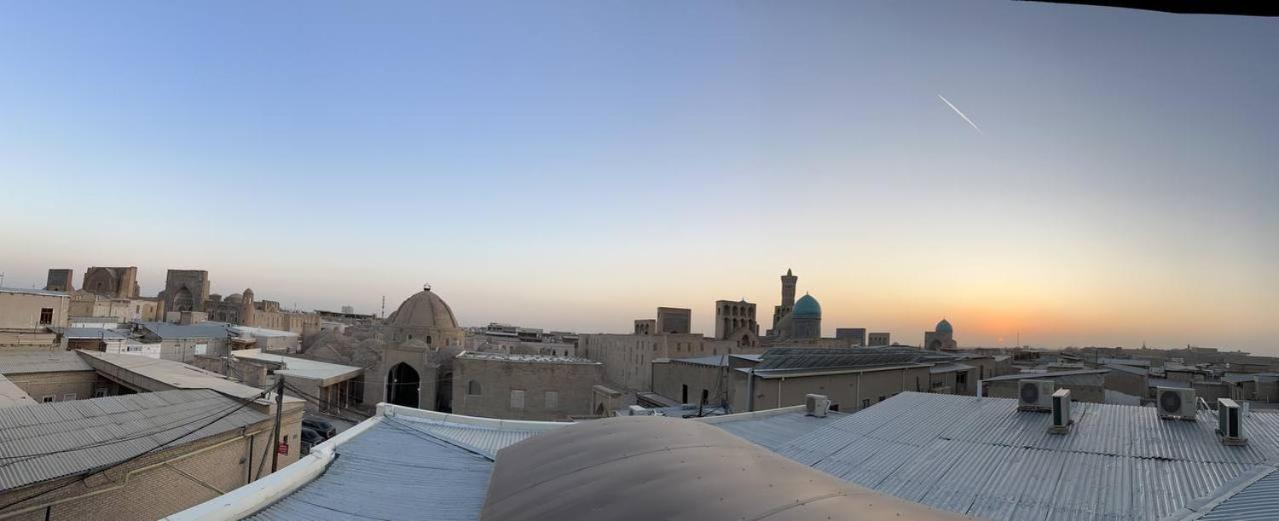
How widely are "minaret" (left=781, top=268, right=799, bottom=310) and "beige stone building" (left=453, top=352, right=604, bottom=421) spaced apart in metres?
31.1

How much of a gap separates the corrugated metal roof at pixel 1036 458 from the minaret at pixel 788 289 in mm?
42984

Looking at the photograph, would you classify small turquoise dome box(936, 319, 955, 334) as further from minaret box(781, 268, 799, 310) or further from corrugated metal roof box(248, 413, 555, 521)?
corrugated metal roof box(248, 413, 555, 521)

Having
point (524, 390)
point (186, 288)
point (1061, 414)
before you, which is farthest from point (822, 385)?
point (186, 288)

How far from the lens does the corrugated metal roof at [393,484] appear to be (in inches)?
283

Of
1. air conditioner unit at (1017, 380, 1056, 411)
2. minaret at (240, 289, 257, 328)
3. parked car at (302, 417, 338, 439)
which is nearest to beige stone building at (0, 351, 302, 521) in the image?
parked car at (302, 417, 338, 439)

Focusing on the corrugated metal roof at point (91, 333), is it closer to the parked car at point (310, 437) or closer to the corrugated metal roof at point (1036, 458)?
the parked car at point (310, 437)

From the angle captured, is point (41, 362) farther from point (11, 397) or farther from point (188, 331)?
point (188, 331)

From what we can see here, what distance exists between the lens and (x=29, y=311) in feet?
88.8

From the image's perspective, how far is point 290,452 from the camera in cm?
1816

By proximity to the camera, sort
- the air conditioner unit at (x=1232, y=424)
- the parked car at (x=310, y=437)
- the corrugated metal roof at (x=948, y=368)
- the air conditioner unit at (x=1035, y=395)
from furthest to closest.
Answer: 1. the corrugated metal roof at (x=948, y=368)
2. the parked car at (x=310, y=437)
3. the air conditioner unit at (x=1035, y=395)
4. the air conditioner unit at (x=1232, y=424)

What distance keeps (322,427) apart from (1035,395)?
24.1m

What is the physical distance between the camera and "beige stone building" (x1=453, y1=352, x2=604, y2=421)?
28.0 m

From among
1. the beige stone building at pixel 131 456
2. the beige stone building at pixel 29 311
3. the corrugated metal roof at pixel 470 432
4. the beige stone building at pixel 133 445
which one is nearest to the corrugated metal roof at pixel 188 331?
the beige stone building at pixel 29 311

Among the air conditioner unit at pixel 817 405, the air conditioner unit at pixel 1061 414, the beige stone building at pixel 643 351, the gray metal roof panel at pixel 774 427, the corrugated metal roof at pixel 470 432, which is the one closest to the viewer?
the air conditioner unit at pixel 1061 414
